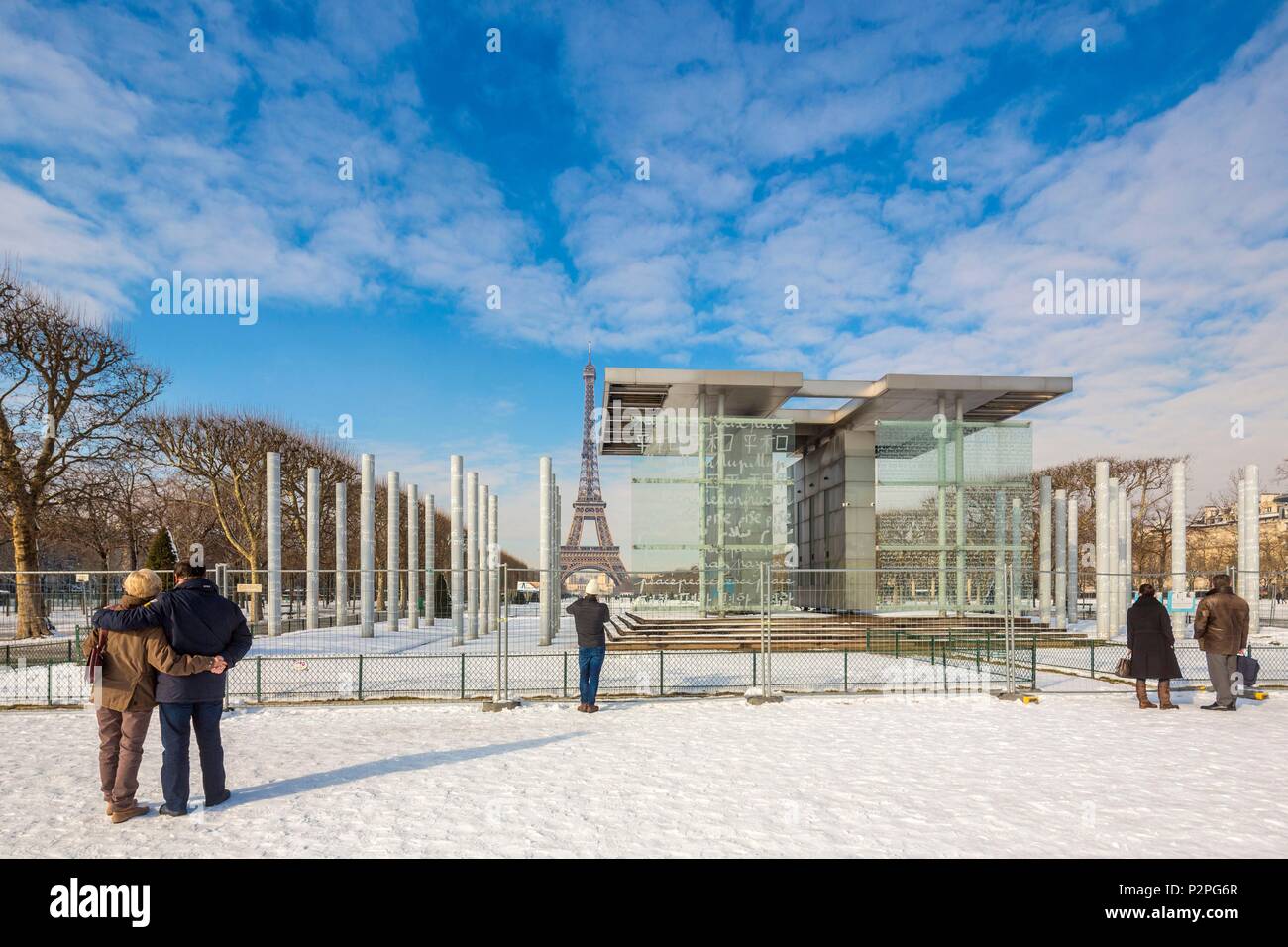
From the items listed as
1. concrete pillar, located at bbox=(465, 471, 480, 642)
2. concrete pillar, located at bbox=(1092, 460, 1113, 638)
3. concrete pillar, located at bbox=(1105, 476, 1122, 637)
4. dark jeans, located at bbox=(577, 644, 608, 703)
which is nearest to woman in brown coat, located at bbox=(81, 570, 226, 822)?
dark jeans, located at bbox=(577, 644, 608, 703)

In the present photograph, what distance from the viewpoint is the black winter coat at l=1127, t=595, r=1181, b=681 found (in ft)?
35.1

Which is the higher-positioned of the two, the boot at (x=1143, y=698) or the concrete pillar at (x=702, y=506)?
the concrete pillar at (x=702, y=506)

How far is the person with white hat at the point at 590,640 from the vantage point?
35.6 feet

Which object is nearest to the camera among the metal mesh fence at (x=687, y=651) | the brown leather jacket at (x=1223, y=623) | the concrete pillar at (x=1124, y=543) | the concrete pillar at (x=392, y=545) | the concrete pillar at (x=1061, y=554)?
the brown leather jacket at (x=1223, y=623)

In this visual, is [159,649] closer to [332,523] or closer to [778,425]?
[778,425]

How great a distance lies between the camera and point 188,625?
20.5 feet

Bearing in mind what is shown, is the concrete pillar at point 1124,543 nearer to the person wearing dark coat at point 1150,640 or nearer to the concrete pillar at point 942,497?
the concrete pillar at point 942,497

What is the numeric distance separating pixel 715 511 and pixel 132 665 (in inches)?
689

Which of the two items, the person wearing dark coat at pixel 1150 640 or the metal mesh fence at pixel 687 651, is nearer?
the person wearing dark coat at pixel 1150 640

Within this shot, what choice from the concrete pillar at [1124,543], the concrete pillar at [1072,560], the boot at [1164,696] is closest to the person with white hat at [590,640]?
the boot at [1164,696]

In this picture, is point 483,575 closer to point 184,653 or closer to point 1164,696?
point 1164,696

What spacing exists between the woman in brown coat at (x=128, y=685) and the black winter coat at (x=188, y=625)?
0.07m

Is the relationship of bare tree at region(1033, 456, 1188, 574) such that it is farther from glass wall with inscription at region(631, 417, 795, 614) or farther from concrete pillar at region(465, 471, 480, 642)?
concrete pillar at region(465, 471, 480, 642)
